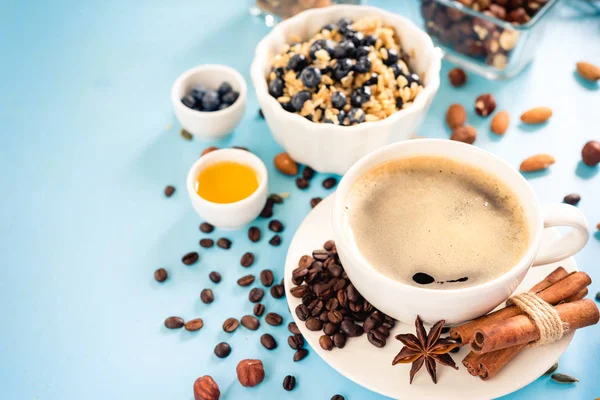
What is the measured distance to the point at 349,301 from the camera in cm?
121

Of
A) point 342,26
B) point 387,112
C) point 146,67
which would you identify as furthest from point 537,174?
point 146,67

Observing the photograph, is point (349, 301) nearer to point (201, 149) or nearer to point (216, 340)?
point (216, 340)

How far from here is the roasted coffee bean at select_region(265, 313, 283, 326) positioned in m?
1.32

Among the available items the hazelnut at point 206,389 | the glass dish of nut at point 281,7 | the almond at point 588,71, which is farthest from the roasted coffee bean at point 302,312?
the almond at point 588,71

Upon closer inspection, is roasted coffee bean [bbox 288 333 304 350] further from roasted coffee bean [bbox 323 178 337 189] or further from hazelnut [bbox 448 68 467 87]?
hazelnut [bbox 448 68 467 87]

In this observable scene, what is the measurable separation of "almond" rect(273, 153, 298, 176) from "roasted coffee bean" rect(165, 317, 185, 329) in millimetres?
479

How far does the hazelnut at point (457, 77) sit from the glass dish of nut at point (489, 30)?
70 millimetres

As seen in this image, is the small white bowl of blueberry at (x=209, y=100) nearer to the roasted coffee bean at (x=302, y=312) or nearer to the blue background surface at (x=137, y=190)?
the blue background surface at (x=137, y=190)

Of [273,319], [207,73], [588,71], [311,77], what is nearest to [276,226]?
[273,319]

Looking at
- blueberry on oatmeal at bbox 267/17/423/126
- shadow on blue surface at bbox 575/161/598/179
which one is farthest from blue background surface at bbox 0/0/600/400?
blueberry on oatmeal at bbox 267/17/423/126

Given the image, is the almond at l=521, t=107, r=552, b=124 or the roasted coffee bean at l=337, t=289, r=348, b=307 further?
the almond at l=521, t=107, r=552, b=124

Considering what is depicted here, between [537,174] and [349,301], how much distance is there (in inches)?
26.6

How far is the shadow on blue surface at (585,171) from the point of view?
5.14 feet

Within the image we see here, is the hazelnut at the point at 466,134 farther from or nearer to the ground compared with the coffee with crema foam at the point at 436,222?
nearer to the ground
